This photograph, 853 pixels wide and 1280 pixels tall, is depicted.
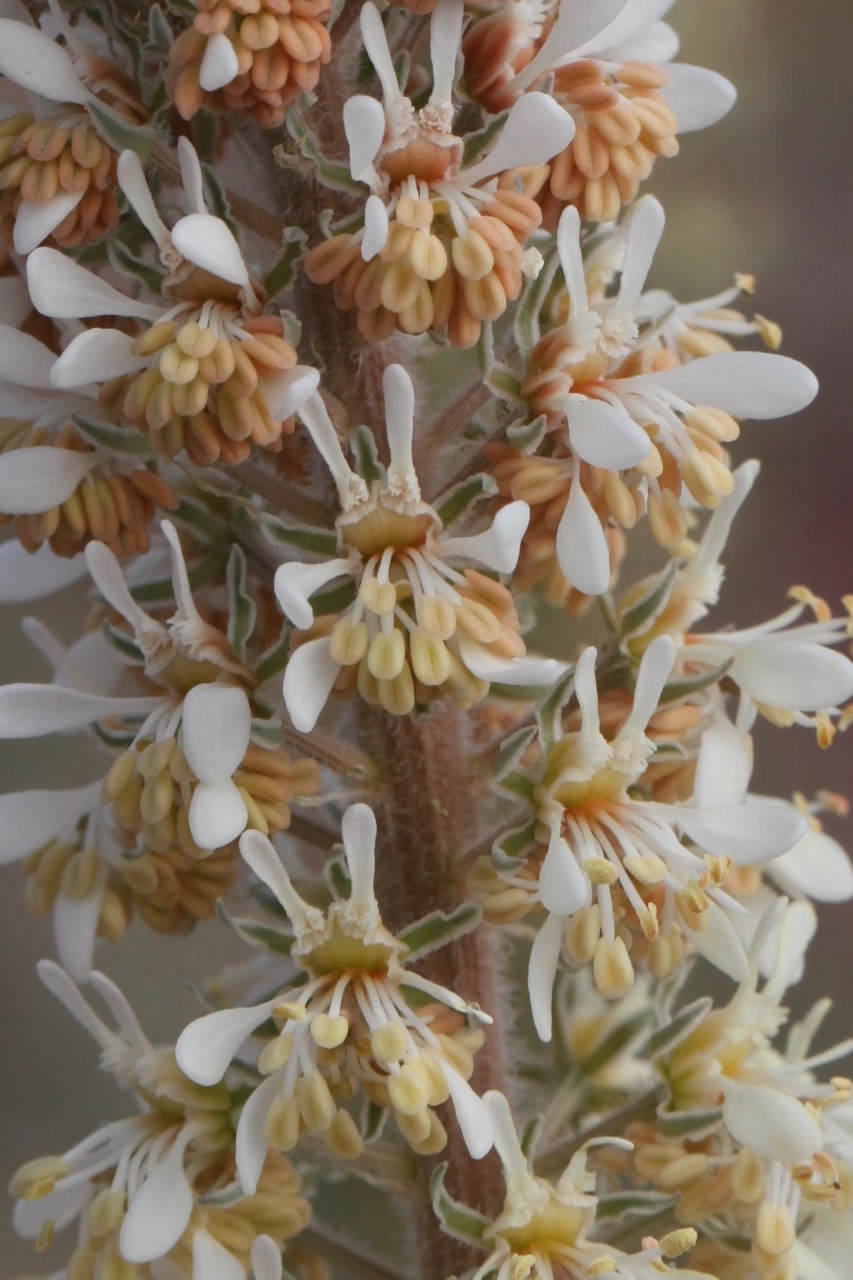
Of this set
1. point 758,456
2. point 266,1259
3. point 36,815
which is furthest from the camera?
point 758,456

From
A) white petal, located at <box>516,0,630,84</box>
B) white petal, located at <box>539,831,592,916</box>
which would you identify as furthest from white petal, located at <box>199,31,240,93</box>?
white petal, located at <box>539,831,592,916</box>

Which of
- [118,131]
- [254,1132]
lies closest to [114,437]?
[118,131]

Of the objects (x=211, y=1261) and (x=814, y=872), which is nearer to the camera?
(x=211, y=1261)

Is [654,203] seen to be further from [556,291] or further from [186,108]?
[186,108]

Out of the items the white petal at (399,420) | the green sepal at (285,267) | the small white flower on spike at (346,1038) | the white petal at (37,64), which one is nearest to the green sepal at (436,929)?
the small white flower on spike at (346,1038)

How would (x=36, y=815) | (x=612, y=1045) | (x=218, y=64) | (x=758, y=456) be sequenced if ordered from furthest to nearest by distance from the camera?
(x=758, y=456)
(x=612, y=1045)
(x=36, y=815)
(x=218, y=64)

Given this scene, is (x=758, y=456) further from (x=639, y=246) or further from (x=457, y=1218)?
(x=457, y=1218)

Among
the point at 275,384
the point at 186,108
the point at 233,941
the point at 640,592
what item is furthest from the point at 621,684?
the point at 233,941
